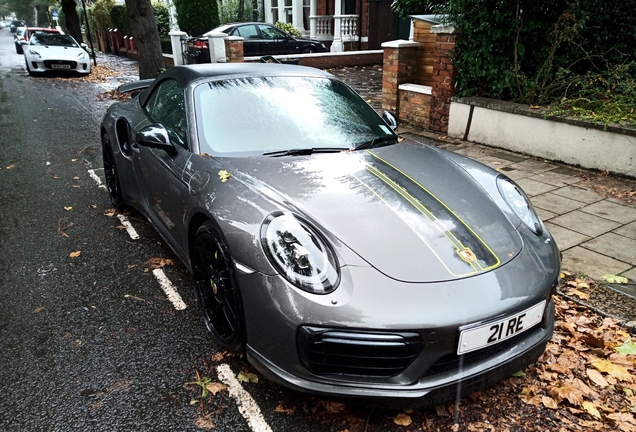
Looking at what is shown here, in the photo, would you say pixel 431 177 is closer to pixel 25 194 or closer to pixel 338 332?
pixel 338 332

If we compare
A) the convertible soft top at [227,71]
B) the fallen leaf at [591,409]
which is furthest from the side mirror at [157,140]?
the fallen leaf at [591,409]

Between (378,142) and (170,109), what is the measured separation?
5.06 feet

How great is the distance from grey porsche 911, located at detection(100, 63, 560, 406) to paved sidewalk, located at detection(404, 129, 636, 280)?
4.13ft

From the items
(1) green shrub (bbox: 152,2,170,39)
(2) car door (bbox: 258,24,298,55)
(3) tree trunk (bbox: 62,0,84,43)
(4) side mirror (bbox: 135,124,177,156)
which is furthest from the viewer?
(3) tree trunk (bbox: 62,0,84,43)

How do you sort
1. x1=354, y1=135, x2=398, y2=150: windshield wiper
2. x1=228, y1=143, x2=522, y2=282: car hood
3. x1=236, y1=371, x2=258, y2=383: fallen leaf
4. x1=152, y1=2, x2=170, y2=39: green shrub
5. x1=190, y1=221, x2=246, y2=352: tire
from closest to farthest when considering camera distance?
x1=228, y1=143, x2=522, y2=282: car hood < x1=190, y1=221, x2=246, y2=352: tire < x1=236, y1=371, x2=258, y2=383: fallen leaf < x1=354, y1=135, x2=398, y2=150: windshield wiper < x1=152, y1=2, x2=170, y2=39: green shrub

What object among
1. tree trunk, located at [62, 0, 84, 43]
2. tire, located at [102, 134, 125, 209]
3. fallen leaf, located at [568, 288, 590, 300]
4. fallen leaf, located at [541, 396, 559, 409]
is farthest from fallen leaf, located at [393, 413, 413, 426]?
tree trunk, located at [62, 0, 84, 43]

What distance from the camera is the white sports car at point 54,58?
15.4 meters

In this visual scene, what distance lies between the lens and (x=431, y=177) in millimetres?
2777

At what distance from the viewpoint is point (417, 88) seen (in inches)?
306

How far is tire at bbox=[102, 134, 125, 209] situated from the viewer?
454 centimetres

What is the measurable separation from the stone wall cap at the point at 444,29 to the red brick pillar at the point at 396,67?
0.83 meters

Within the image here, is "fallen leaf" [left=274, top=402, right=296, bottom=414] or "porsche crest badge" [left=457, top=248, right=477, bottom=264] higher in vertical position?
"porsche crest badge" [left=457, top=248, right=477, bottom=264]

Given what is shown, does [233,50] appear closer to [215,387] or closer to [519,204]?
[519,204]

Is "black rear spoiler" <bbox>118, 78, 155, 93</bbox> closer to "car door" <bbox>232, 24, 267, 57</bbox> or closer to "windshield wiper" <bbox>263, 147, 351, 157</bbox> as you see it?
"windshield wiper" <bbox>263, 147, 351, 157</bbox>
